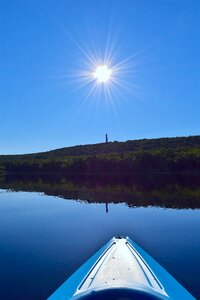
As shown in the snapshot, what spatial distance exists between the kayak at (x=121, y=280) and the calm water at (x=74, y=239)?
0.66 metres

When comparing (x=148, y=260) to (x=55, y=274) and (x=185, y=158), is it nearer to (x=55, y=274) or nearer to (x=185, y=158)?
(x=55, y=274)

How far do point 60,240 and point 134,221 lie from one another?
3834 millimetres

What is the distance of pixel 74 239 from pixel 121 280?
18.1 feet

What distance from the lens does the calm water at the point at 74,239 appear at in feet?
22.1

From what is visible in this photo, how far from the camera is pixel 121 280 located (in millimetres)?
4703

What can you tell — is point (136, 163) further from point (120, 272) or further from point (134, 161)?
point (120, 272)

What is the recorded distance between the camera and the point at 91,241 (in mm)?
9820

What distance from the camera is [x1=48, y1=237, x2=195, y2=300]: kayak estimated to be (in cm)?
426

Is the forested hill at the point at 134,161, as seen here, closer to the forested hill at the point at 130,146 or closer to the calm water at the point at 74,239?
the forested hill at the point at 130,146

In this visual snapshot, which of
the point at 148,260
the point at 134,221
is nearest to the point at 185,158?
the point at 134,221

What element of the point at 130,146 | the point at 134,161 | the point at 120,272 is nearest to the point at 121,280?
the point at 120,272

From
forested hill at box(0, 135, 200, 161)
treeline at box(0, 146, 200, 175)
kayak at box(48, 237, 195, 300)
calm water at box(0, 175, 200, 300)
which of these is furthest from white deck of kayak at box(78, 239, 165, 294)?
forested hill at box(0, 135, 200, 161)

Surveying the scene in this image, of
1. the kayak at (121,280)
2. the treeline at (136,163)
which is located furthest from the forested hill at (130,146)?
the kayak at (121,280)

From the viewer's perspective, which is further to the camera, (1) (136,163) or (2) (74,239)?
(1) (136,163)
